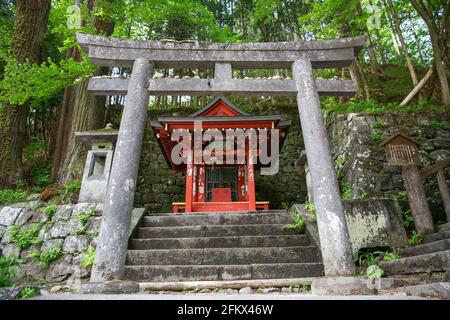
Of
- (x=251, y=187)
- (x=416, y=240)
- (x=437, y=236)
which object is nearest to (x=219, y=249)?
(x=416, y=240)

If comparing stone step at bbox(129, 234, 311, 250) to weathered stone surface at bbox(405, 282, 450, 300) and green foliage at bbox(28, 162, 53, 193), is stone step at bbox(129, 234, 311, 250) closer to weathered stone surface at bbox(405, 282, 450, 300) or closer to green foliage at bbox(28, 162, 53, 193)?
weathered stone surface at bbox(405, 282, 450, 300)

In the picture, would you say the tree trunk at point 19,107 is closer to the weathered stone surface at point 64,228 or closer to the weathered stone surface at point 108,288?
the weathered stone surface at point 64,228

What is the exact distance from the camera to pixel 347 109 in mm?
10461

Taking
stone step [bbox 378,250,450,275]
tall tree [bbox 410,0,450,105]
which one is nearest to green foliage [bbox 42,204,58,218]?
stone step [bbox 378,250,450,275]

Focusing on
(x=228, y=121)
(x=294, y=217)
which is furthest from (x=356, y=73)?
(x=294, y=217)

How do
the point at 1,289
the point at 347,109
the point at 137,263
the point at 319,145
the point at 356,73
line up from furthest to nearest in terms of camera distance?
the point at 356,73 → the point at 347,109 → the point at 137,263 → the point at 319,145 → the point at 1,289

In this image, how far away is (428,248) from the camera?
16.0 ft

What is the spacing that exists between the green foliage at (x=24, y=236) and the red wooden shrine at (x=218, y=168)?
12.8 feet

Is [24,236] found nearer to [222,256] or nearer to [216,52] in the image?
[222,256]

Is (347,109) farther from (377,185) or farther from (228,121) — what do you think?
(228,121)

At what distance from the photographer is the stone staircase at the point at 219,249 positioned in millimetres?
4926

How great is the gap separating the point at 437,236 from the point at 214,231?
4186mm

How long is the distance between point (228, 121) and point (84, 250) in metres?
5.37
